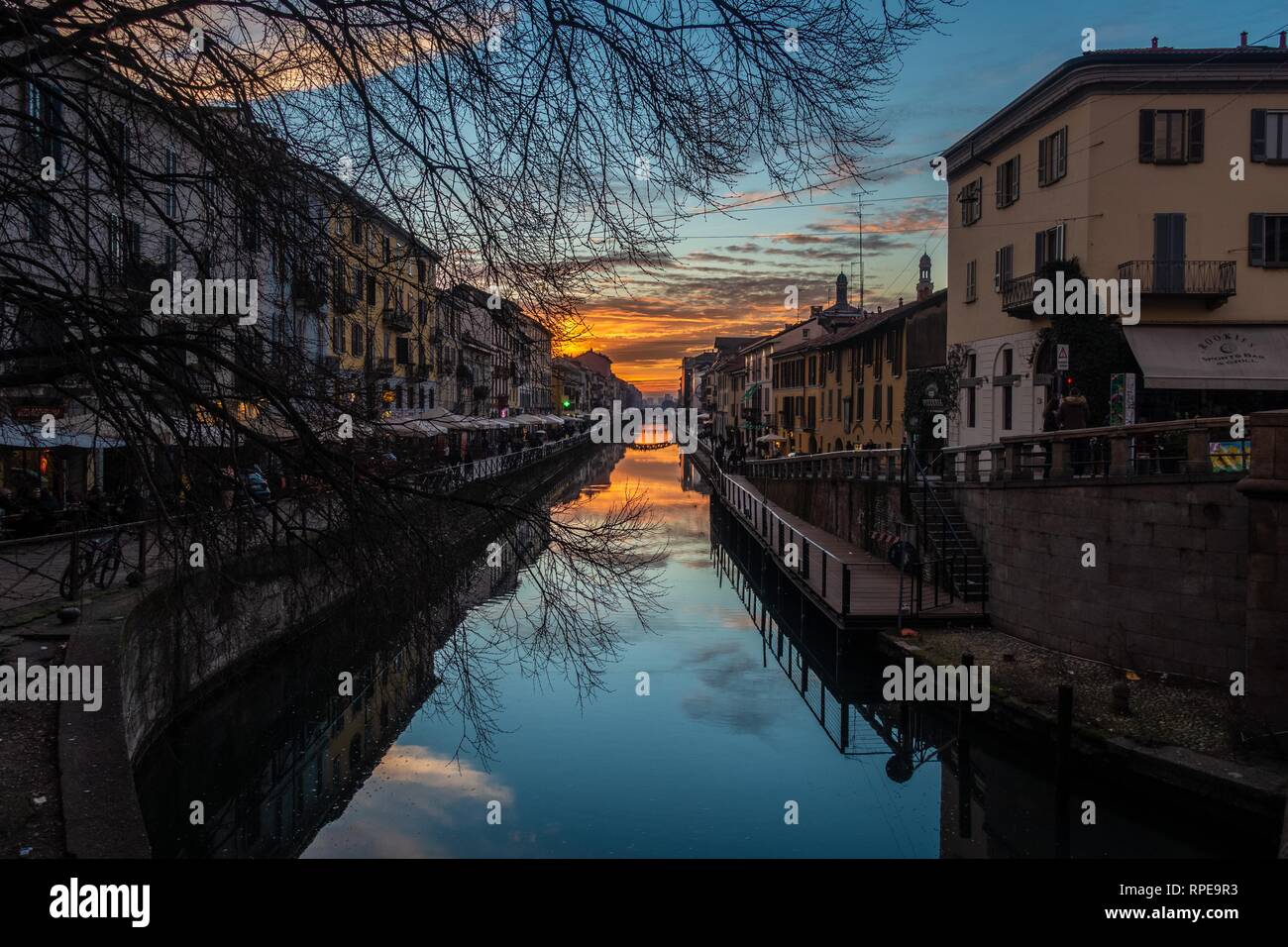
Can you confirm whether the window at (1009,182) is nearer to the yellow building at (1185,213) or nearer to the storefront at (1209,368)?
the yellow building at (1185,213)

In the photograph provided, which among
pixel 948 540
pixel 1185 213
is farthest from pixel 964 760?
pixel 1185 213

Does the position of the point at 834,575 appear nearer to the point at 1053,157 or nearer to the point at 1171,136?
the point at 1053,157

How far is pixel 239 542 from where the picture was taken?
615 centimetres

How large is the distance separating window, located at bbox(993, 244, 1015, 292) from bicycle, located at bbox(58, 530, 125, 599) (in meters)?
22.7

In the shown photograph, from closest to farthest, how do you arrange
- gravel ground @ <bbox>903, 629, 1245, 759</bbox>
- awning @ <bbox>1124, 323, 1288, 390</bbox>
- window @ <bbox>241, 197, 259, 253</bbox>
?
window @ <bbox>241, 197, 259, 253</bbox> < gravel ground @ <bbox>903, 629, 1245, 759</bbox> < awning @ <bbox>1124, 323, 1288, 390</bbox>

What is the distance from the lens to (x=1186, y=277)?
923 inches

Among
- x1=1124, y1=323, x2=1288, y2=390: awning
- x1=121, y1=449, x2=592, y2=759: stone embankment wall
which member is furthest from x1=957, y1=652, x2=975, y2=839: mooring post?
x1=1124, y1=323, x2=1288, y2=390: awning

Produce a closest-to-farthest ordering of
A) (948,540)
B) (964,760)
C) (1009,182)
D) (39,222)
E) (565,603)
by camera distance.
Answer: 1. (565,603)
2. (39,222)
3. (964,760)
4. (948,540)
5. (1009,182)

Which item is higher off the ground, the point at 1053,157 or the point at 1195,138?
the point at 1053,157

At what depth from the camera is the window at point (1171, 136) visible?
2362 centimetres

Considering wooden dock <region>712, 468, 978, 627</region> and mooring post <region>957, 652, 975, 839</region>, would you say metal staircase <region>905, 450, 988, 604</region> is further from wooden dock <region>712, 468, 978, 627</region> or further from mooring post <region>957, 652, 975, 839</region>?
mooring post <region>957, 652, 975, 839</region>

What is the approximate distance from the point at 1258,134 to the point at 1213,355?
524 centimetres

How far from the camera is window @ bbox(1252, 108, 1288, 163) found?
2328 cm
